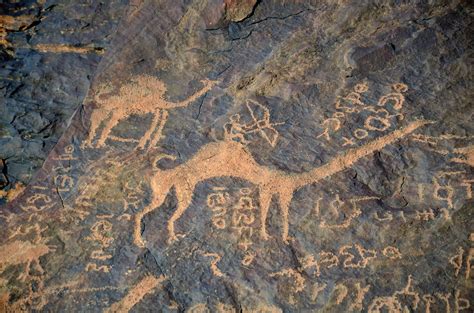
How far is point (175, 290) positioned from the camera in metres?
3.41

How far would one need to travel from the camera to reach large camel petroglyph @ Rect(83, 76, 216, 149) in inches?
154

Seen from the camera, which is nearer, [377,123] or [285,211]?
[285,211]

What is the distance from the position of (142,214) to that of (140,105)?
0.92 metres

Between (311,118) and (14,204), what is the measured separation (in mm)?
2359

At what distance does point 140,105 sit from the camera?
399 centimetres

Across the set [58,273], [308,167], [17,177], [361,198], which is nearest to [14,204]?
[17,177]

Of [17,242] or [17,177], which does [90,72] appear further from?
[17,242]

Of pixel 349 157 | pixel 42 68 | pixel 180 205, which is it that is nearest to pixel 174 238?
pixel 180 205

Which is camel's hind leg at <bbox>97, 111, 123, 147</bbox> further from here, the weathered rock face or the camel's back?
the camel's back

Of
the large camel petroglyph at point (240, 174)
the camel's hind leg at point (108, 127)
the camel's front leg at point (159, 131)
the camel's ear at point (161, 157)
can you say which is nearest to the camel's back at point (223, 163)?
the large camel petroglyph at point (240, 174)

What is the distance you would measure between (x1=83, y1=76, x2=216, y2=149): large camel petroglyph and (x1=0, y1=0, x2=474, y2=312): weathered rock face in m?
0.01

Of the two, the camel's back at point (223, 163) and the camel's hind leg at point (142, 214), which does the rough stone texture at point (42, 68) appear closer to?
the camel's hind leg at point (142, 214)

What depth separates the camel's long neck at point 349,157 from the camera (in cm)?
357

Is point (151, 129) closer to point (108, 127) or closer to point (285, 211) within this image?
point (108, 127)
